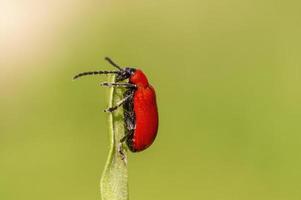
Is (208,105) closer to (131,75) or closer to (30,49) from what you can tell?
(30,49)

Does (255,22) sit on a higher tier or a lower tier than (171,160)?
higher

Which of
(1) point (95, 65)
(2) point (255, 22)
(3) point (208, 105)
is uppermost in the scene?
(2) point (255, 22)

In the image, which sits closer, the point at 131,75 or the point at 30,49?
the point at 131,75

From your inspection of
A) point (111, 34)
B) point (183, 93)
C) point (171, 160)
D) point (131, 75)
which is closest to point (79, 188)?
point (171, 160)

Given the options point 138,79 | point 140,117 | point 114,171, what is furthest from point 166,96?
point 114,171

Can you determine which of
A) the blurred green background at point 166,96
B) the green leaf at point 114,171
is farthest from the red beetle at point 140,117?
the blurred green background at point 166,96

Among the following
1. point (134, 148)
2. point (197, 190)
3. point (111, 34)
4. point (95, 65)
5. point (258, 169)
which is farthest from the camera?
point (111, 34)

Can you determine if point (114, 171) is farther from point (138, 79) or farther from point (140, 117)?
point (138, 79)

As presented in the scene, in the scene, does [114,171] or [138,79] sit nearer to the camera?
[114,171]

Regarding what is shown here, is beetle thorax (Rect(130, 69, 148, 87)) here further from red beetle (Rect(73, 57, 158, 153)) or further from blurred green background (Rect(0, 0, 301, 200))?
blurred green background (Rect(0, 0, 301, 200))
